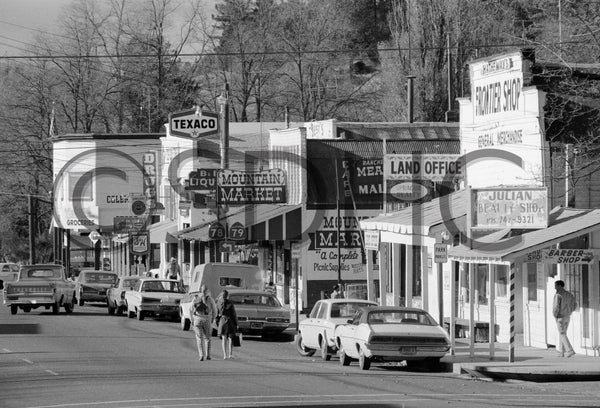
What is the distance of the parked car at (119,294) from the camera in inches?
1828

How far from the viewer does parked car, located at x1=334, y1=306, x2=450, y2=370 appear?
24703 mm

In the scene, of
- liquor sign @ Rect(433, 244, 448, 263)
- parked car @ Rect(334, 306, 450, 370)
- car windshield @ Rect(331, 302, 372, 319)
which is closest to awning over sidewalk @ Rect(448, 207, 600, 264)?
liquor sign @ Rect(433, 244, 448, 263)

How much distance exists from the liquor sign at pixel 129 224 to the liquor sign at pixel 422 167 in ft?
110

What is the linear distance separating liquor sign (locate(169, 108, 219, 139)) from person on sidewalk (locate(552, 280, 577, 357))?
99.6ft

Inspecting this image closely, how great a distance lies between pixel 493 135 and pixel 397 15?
39.9 meters

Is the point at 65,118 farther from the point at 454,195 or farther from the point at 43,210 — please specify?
the point at 454,195

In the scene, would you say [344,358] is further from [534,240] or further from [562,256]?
[562,256]

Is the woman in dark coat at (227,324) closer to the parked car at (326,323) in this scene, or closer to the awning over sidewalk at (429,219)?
the parked car at (326,323)

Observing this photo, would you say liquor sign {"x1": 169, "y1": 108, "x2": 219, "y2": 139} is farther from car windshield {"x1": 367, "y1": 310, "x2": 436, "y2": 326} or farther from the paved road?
car windshield {"x1": 367, "y1": 310, "x2": 436, "y2": 326}

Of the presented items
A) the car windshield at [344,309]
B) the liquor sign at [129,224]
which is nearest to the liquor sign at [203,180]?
the liquor sign at [129,224]

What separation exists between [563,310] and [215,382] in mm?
9005

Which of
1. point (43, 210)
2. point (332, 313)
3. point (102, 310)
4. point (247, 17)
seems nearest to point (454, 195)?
point (332, 313)

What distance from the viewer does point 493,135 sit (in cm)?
3325

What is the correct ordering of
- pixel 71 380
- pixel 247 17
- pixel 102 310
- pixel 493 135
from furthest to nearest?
1. pixel 247 17
2. pixel 102 310
3. pixel 493 135
4. pixel 71 380
